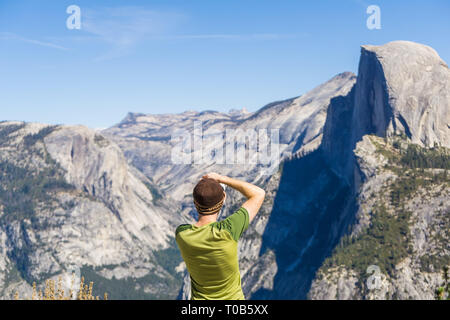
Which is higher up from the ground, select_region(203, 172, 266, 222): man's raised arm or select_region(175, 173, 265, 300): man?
select_region(203, 172, 266, 222): man's raised arm

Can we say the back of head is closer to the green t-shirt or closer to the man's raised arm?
the green t-shirt

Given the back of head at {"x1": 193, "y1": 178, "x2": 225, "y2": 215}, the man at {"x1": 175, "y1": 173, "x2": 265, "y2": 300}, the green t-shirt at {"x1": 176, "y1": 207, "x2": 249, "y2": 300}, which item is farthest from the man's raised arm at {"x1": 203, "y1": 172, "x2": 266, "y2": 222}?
the back of head at {"x1": 193, "y1": 178, "x2": 225, "y2": 215}

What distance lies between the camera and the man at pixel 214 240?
13.3m

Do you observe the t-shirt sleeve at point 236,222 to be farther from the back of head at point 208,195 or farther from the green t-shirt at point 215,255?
the back of head at point 208,195

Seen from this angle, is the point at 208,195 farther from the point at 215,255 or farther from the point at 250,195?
the point at 215,255

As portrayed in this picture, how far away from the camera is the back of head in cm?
1320

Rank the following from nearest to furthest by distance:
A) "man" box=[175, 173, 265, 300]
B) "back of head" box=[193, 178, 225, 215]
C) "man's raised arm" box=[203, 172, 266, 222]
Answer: "back of head" box=[193, 178, 225, 215]
"man" box=[175, 173, 265, 300]
"man's raised arm" box=[203, 172, 266, 222]

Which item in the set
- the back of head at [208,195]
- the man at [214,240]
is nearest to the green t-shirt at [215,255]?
the man at [214,240]

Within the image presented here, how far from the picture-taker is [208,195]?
13203mm

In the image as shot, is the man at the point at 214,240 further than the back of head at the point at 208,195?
Yes

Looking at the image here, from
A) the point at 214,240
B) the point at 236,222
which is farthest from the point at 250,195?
the point at 214,240

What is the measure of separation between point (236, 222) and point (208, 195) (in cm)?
91
